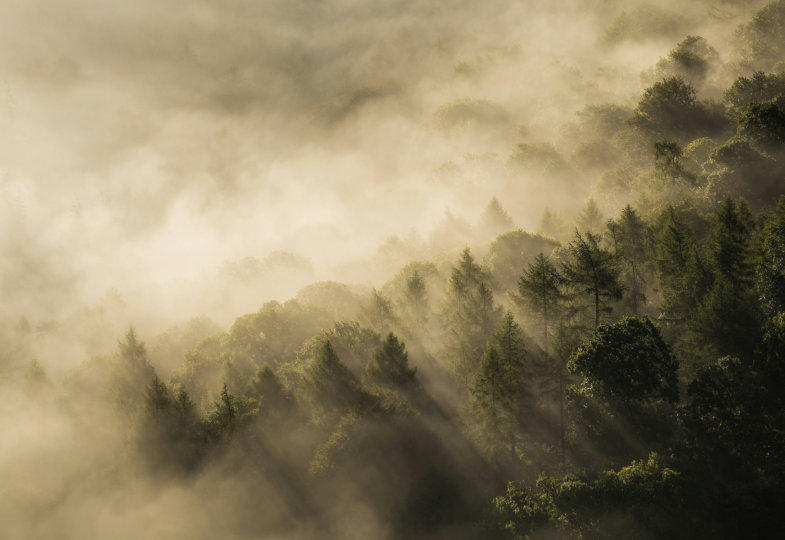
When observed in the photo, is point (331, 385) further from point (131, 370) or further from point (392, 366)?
point (131, 370)

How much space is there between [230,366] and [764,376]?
64.5 metres

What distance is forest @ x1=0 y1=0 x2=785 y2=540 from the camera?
39.8 m

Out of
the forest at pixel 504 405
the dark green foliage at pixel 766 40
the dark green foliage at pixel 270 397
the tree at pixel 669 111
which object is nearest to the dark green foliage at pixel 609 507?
the forest at pixel 504 405

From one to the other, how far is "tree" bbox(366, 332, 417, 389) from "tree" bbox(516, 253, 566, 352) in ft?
54.8

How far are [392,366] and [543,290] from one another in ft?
68.4

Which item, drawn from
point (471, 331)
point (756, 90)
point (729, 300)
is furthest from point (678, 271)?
point (756, 90)

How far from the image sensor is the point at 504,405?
47.5 m

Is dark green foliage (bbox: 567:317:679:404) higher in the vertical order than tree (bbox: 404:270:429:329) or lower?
lower

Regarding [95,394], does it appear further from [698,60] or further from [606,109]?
[698,60]

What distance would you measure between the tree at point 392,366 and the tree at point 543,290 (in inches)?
A: 658

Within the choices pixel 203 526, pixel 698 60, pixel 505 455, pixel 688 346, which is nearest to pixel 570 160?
pixel 698 60

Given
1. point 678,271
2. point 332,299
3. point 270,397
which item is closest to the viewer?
point 678,271

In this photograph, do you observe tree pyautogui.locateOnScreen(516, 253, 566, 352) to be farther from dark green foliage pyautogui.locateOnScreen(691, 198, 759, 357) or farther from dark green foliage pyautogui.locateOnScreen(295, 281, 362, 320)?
dark green foliage pyautogui.locateOnScreen(295, 281, 362, 320)

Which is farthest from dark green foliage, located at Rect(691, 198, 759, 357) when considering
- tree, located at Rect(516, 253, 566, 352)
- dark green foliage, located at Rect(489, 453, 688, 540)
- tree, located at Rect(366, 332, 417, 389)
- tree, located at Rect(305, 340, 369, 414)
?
tree, located at Rect(305, 340, 369, 414)
